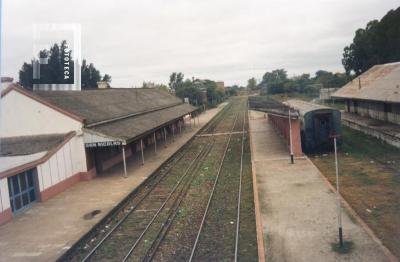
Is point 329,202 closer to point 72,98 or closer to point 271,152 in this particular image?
point 271,152

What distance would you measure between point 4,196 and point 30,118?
7.09 m

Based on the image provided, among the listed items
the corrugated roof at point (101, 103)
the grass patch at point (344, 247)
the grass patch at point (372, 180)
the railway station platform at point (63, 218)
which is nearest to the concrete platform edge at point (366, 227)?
the grass patch at point (372, 180)

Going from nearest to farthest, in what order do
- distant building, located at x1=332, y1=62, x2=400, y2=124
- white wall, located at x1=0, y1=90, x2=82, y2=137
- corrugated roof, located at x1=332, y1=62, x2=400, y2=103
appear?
white wall, located at x1=0, y1=90, x2=82, y2=137, corrugated roof, located at x1=332, y1=62, x2=400, y2=103, distant building, located at x1=332, y1=62, x2=400, y2=124

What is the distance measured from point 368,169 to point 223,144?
14417mm

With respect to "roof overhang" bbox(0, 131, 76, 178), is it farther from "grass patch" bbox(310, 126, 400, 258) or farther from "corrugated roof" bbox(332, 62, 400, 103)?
"corrugated roof" bbox(332, 62, 400, 103)

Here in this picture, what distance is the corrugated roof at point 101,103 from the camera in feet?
72.1

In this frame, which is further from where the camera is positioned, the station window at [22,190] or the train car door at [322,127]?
the train car door at [322,127]

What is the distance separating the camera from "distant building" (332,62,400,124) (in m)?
27.8

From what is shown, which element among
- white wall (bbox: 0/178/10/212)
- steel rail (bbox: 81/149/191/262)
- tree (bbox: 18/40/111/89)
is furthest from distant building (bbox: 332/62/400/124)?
white wall (bbox: 0/178/10/212)

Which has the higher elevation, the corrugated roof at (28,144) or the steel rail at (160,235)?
the corrugated roof at (28,144)

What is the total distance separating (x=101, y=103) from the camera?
27.7 m

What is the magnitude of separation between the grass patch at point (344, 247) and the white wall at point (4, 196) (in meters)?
11.0

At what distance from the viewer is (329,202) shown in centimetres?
1471

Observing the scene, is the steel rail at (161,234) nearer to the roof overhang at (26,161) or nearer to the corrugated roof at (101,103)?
the roof overhang at (26,161)
